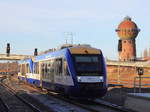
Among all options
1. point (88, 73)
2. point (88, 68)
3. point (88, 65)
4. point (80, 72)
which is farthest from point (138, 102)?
point (88, 65)

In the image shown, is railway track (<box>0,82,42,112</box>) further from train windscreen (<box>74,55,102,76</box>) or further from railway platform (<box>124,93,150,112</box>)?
railway platform (<box>124,93,150,112</box>)

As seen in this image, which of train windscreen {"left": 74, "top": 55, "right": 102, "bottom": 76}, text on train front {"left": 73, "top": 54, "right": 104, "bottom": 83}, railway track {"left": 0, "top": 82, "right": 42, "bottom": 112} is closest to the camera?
railway track {"left": 0, "top": 82, "right": 42, "bottom": 112}

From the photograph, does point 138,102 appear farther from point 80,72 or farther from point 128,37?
point 128,37

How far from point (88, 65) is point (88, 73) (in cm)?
65

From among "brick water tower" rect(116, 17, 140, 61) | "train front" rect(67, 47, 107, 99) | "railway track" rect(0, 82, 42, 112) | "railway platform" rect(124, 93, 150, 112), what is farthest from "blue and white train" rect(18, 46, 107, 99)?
"brick water tower" rect(116, 17, 140, 61)

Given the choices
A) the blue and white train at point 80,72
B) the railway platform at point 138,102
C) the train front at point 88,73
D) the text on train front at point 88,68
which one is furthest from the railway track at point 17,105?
the railway platform at point 138,102

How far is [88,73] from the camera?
2114cm

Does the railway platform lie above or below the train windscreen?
below

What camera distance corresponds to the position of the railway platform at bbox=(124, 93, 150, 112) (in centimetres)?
1636

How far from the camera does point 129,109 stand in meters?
18.0

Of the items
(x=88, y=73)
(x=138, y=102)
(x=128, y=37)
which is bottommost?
(x=138, y=102)

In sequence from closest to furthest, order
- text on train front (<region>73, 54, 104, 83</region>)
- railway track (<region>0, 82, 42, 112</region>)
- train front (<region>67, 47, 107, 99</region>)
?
1. railway track (<region>0, 82, 42, 112</region>)
2. train front (<region>67, 47, 107, 99</region>)
3. text on train front (<region>73, 54, 104, 83</region>)

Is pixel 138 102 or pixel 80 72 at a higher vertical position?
pixel 80 72

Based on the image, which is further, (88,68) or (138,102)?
(88,68)
